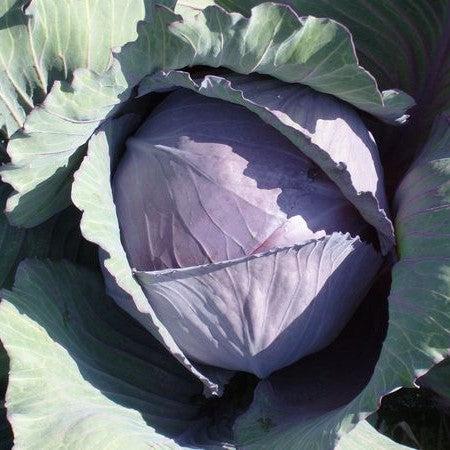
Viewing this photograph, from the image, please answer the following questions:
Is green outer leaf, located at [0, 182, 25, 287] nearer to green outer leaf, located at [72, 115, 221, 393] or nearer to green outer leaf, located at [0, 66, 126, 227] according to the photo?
green outer leaf, located at [0, 66, 126, 227]

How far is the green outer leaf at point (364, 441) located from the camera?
1.35 meters

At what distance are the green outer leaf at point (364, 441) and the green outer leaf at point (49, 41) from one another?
2.68 feet

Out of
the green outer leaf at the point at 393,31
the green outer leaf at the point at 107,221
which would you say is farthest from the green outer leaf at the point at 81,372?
the green outer leaf at the point at 393,31

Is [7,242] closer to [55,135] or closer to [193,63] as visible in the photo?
[55,135]

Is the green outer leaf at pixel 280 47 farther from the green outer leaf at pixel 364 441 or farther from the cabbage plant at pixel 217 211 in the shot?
the green outer leaf at pixel 364 441

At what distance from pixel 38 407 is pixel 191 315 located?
302 mm

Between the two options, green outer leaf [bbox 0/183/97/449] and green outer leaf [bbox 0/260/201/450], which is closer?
green outer leaf [bbox 0/260/201/450]

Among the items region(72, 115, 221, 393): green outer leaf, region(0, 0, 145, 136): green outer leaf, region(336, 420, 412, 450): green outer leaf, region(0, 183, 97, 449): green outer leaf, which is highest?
region(0, 0, 145, 136): green outer leaf

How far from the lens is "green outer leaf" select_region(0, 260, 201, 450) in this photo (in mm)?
1293

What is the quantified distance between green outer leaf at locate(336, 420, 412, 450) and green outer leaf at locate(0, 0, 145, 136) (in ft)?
2.68

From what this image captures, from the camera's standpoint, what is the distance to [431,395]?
1.89 m

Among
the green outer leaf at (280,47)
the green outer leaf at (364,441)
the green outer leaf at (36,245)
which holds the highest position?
the green outer leaf at (280,47)

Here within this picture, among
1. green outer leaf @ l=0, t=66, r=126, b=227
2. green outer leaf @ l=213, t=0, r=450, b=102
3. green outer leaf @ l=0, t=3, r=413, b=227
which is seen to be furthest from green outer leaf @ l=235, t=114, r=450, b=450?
green outer leaf @ l=0, t=66, r=126, b=227

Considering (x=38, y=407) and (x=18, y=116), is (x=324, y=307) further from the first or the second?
(x=18, y=116)
